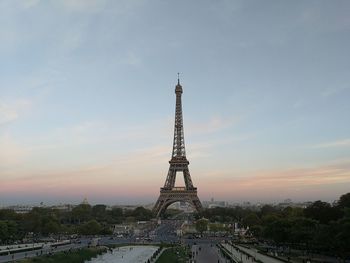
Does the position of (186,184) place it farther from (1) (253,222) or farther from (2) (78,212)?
(2) (78,212)

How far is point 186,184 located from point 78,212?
27.6 meters

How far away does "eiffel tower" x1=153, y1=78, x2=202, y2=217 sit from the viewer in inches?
3487

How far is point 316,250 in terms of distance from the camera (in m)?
42.8

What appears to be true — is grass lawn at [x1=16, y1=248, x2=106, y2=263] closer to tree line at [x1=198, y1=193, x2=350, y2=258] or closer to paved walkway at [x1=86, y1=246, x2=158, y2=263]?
paved walkway at [x1=86, y1=246, x2=158, y2=263]

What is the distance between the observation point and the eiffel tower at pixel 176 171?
88.6 m

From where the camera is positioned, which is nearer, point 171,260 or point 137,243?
point 171,260

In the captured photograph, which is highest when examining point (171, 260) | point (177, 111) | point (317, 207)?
point (177, 111)

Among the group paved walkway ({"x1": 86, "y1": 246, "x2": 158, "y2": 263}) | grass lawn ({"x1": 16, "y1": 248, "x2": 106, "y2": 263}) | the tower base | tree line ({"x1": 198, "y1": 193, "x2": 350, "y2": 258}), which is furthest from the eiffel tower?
grass lawn ({"x1": 16, "y1": 248, "x2": 106, "y2": 263})

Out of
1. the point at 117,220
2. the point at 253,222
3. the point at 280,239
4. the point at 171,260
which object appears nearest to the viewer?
the point at 171,260

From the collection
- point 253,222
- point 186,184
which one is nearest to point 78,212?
point 186,184

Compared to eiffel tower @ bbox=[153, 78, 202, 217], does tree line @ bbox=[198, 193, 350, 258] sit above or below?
below

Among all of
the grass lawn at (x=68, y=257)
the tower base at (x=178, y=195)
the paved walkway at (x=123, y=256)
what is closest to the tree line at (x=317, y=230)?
the paved walkway at (x=123, y=256)

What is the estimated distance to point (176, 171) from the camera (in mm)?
90688

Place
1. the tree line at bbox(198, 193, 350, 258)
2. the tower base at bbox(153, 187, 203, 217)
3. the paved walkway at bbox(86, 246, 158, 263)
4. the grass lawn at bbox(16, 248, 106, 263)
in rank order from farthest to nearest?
1. the tower base at bbox(153, 187, 203, 217)
2. the paved walkway at bbox(86, 246, 158, 263)
3. the tree line at bbox(198, 193, 350, 258)
4. the grass lawn at bbox(16, 248, 106, 263)
